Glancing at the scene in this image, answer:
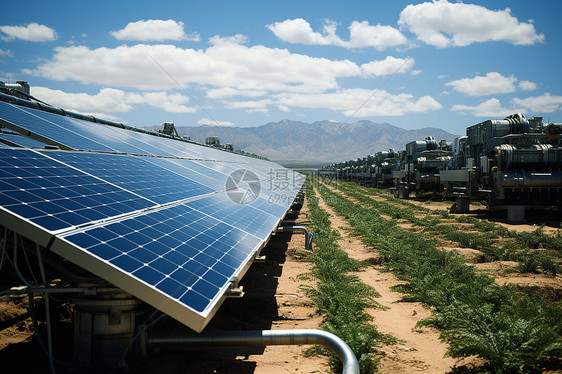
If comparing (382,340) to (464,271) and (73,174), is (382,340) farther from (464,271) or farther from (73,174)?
(73,174)

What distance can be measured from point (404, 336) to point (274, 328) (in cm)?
248

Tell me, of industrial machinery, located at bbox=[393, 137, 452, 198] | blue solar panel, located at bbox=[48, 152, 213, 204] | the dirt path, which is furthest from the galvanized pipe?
A: industrial machinery, located at bbox=[393, 137, 452, 198]

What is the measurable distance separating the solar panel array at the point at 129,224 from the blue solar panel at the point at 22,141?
0.30ft

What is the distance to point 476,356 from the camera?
6.95 meters

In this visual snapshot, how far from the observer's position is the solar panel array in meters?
4.13

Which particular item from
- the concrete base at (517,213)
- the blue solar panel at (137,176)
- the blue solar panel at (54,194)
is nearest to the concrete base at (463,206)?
the concrete base at (517,213)

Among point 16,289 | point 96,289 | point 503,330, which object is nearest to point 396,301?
point 503,330

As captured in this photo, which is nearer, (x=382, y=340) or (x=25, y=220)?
(x=25, y=220)

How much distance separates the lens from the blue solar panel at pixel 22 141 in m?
7.42

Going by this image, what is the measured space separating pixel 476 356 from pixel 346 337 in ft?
6.81

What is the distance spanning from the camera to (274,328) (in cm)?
848

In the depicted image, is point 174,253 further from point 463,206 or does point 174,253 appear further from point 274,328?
point 463,206

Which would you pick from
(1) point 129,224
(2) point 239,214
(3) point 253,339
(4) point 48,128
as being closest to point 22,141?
(4) point 48,128

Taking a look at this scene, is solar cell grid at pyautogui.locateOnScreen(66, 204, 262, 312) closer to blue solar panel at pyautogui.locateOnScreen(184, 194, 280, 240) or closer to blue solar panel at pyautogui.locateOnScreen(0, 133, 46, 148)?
blue solar panel at pyautogui.locateOnScreen(184, 194, 280, 240)
